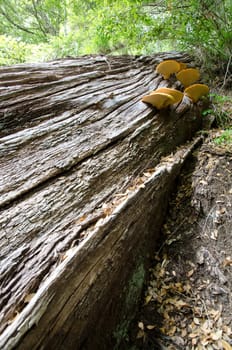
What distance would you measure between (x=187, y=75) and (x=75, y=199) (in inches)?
99.5

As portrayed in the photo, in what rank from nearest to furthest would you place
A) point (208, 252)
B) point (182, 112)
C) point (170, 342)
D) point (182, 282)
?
point (170, 342) < point (182, 282) < point (208, 252) < point (182, 112)

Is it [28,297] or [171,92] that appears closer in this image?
[28,297]

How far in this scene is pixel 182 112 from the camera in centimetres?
288

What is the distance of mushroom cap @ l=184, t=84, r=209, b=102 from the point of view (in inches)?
114

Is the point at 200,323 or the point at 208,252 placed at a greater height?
the point at 208,252

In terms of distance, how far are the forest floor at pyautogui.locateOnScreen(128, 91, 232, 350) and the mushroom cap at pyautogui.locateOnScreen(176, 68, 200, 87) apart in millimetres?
1367

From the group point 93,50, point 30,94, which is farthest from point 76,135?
point 93,50

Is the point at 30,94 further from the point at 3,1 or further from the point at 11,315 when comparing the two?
the point at 3,1

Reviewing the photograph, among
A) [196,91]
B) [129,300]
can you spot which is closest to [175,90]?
[196,91]

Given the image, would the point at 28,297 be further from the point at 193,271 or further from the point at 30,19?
the point at 30,19

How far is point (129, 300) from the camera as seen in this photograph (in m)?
1.52

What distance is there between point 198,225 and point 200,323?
Result: 0.76 m

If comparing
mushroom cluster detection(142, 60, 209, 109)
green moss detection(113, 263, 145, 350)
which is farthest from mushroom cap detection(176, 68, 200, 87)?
green moss detection(113, 263, 145, 350)

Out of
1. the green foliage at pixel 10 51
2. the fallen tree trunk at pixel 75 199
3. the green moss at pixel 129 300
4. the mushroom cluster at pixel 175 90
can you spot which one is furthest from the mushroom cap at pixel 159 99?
the green foliage at pixel 10 51
